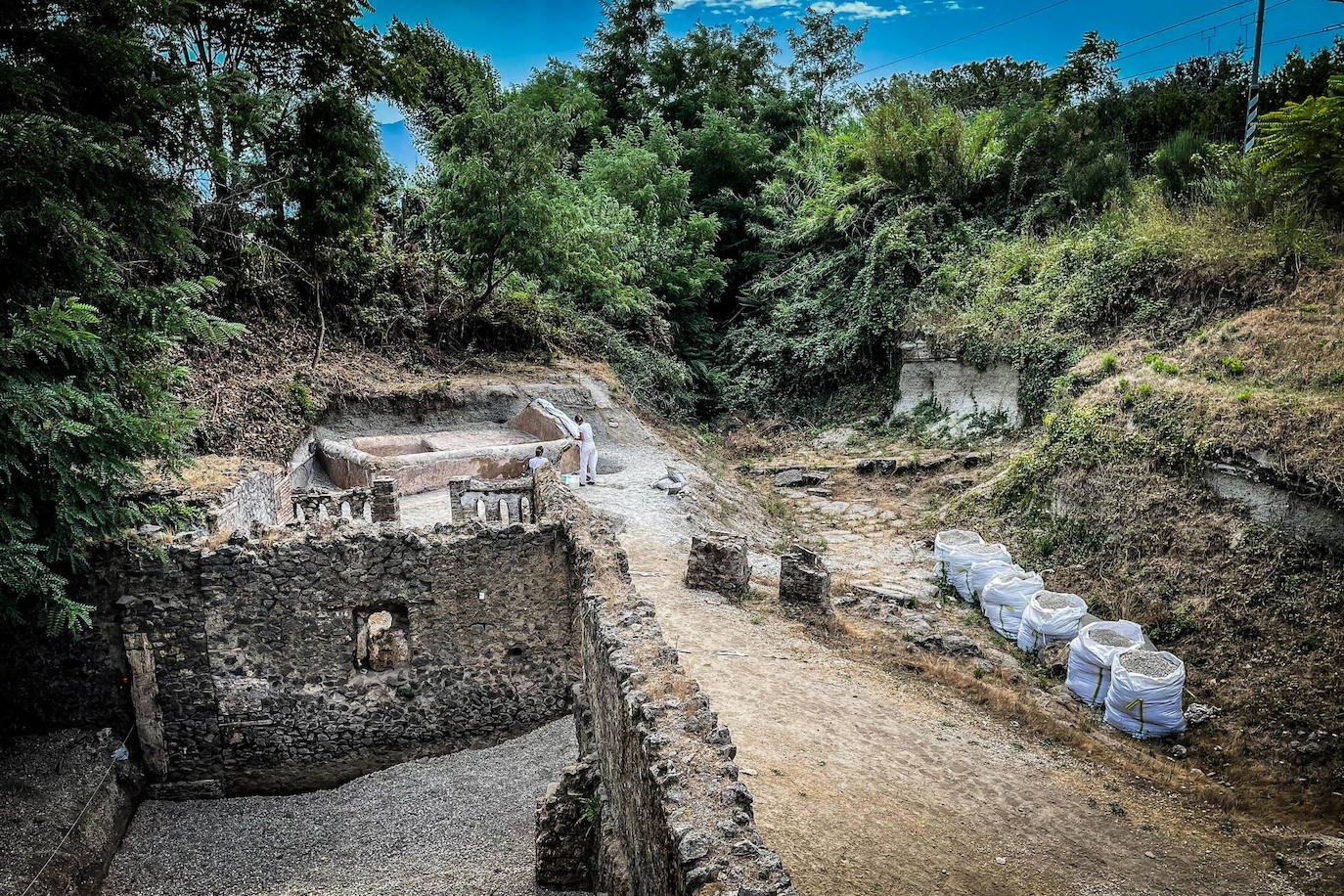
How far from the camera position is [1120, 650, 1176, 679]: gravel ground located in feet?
26.5

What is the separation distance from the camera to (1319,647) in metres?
8.34

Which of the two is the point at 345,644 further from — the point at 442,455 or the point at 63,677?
the point at 442,455

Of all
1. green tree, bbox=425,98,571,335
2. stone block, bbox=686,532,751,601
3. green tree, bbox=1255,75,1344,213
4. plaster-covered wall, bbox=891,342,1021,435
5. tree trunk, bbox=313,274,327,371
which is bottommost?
stone block, bbox=686,532,751,601

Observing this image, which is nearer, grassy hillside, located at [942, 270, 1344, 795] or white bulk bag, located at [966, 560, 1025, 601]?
grassy hillside, located at [942, 270, 1344, 795]

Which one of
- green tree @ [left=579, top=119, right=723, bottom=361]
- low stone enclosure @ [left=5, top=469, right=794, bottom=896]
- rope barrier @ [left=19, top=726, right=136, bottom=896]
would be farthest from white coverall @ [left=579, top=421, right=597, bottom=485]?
green tree @ [left=579, top=119, right=723, bottom=361]

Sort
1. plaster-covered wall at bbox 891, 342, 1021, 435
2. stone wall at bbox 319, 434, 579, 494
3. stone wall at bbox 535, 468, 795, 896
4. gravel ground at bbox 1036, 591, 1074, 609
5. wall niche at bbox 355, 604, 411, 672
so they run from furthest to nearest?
plaster-covered wall at bbox 891, 342, 1021, 435
stone wall at bbox 319, 434, 579, 494
gravel ground at bbox 1036, 591, 1074, 609
wall niche at bbox 355, 604, 411, 672
stone wall at bbox 535, 468, 795, 896

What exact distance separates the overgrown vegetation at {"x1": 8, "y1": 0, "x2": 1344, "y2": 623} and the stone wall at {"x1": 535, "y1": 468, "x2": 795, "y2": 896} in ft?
15.0

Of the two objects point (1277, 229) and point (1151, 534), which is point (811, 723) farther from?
point (1277, 229)

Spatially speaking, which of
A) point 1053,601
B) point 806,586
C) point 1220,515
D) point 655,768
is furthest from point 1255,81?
point 655,768

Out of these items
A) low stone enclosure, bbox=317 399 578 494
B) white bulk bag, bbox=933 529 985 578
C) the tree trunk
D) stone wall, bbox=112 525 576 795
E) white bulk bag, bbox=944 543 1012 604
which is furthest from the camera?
the tree trunk

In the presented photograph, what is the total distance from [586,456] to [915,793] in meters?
9.08

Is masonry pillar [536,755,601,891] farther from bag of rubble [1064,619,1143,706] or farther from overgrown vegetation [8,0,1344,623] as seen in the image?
bag of rubble [1064,619,1143,706]

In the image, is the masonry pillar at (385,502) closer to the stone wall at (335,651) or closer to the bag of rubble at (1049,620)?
the stone wall at (335,651)

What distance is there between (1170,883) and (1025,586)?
499 centimetres
